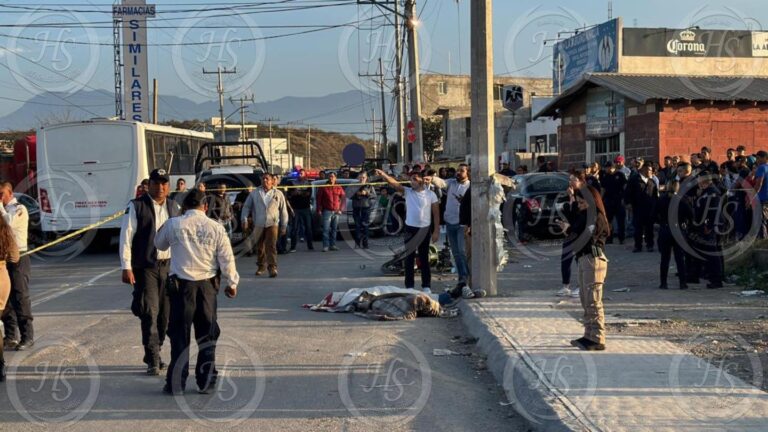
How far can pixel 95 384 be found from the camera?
24.3 feet

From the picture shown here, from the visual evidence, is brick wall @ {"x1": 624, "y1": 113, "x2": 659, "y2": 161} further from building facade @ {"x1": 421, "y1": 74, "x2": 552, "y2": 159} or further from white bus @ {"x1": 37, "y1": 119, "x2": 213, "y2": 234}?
building facade @ {"x1": 421, "y1": 74, "x2": 552, "y2": 159}

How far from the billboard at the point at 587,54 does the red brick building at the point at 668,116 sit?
1892 cm

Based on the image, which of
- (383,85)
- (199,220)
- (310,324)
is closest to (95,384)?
(199,220)

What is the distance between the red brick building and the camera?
74.4 feet

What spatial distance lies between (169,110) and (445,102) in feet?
101

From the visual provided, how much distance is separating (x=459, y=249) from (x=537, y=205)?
773 cm

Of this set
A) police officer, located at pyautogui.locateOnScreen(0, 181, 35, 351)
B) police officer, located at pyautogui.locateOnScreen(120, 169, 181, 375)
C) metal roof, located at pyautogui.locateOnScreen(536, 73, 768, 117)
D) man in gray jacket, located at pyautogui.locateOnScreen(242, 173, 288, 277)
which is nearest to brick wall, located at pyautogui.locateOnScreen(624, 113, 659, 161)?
metal roof, located at pyautogui.locateOnScreen(536, 73, 768, 117)

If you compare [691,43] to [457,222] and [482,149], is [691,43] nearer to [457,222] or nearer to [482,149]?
[457,222]

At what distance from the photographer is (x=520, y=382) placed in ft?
22.9

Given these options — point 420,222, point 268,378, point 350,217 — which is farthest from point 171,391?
point 350,217

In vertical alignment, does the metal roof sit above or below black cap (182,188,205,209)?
above

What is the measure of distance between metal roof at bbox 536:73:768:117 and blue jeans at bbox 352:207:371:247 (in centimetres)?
854

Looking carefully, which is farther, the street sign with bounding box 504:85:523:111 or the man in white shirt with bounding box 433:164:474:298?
the street sign with bounding box 504:85:523:111

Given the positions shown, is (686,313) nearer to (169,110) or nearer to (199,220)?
(199,220)
